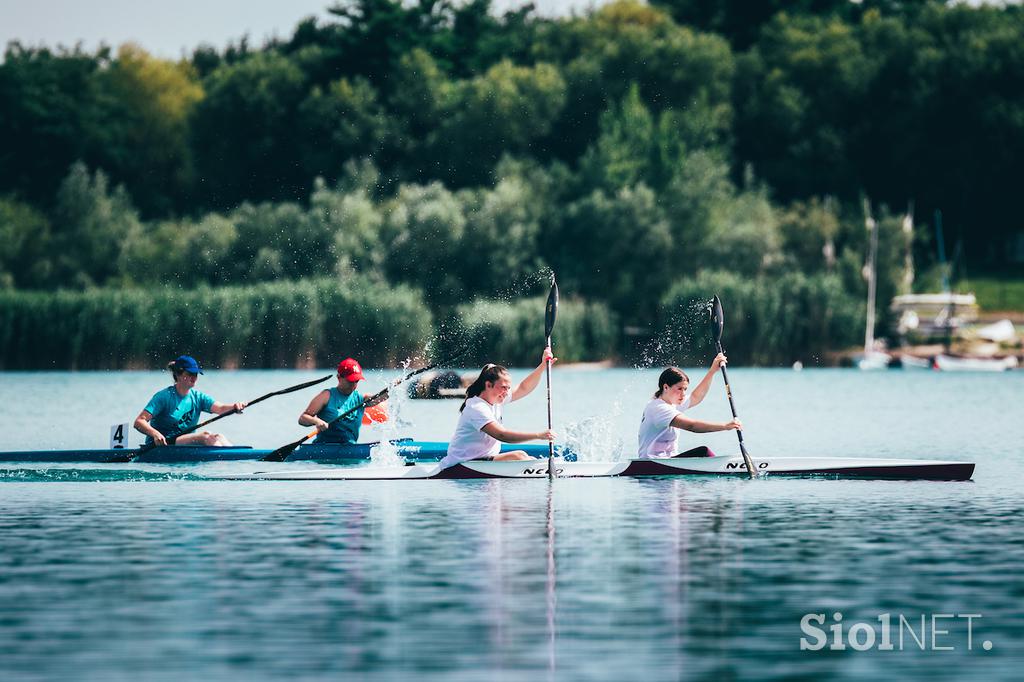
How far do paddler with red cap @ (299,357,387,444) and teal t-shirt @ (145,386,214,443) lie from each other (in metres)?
1.57

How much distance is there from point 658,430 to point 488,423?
2156mm

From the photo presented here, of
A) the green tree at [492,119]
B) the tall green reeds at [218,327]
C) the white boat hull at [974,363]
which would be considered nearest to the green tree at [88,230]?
the tall green reeds at [218,327]

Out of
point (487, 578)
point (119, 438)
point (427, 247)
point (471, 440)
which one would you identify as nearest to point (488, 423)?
point (471, 440)

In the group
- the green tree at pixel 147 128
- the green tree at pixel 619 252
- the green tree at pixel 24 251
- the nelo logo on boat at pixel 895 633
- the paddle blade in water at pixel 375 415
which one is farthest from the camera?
the green tree at pixel 147 128

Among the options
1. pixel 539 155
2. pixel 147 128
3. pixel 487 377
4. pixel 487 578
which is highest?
pixel 147 128

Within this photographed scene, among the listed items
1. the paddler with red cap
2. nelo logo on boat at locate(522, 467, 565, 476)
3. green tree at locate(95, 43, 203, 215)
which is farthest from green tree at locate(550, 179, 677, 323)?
nelo logo on boat at locate(522, 467, 565, 476)

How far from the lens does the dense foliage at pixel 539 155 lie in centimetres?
7400

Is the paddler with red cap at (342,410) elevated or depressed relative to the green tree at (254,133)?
depressed

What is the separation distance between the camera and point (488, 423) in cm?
2200

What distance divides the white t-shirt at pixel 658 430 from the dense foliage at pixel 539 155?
4416cm

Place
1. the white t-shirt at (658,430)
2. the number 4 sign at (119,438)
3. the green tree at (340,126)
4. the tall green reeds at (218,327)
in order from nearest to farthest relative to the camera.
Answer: the white t-shirt at (658,430), the number 4 sign at (119,438), the tall green reeds at (218,327), the green tree at (340,126)

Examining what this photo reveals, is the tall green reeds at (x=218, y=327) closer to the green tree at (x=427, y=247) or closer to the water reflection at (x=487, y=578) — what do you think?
the green tree at (x=427, y=247)

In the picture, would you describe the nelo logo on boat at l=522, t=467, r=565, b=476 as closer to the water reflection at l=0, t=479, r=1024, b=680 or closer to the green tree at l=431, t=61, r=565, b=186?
the water reflection at l=0, t=479, r=1024, b=680

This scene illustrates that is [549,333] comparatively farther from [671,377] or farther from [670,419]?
[671,377]
